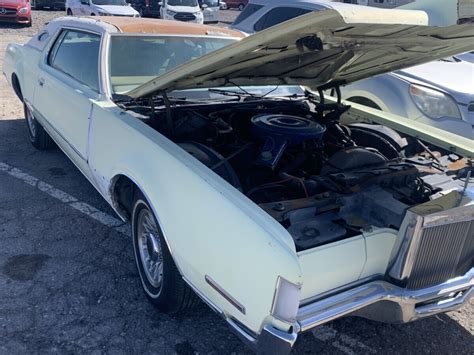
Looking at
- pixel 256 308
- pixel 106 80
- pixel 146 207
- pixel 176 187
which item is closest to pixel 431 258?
pixel 256 308

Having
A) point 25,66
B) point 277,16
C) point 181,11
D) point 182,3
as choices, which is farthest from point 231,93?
point 182,3

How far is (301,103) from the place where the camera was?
3795 millimetres

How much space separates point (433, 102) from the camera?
485cm

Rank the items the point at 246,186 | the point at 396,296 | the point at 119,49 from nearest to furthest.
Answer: the point at 396,296 → the point at 246,186 → the point at 119,49

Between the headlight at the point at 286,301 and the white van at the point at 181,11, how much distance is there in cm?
1477

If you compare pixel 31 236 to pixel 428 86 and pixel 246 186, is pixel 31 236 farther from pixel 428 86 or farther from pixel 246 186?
pixel 428 86

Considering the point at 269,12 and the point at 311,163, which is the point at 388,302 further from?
the point at 269,12

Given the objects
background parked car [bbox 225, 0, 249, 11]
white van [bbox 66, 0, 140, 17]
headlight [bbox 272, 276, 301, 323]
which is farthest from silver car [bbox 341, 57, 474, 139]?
background parked car [bbox 225, 0, 249, 11]

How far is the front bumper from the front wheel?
0.60m

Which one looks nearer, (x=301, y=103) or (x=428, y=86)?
(x=301, y=103)

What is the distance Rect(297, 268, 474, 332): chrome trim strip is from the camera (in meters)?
1.89

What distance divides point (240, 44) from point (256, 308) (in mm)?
1176

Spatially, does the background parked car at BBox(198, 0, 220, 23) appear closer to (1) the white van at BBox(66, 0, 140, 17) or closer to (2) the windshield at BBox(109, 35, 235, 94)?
(1) the white van at BBox(66, 0, 140, 17)

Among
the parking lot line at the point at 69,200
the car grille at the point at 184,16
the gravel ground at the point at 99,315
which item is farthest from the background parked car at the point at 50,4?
the gravel ground at the point at 99,315
